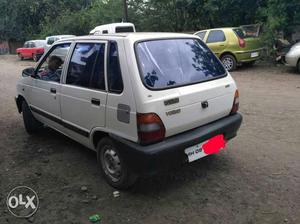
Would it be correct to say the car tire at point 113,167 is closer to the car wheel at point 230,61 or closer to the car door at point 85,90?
the car door at point 85,90

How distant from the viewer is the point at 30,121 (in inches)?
230

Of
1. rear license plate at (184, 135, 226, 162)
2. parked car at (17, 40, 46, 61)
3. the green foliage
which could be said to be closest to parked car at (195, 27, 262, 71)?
the green foliage

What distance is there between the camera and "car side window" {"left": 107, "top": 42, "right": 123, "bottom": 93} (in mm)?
3535

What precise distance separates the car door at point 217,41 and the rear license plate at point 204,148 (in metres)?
9.01

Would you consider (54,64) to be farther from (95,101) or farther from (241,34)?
(241,34)

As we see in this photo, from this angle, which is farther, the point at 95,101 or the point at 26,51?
the point at 26,51

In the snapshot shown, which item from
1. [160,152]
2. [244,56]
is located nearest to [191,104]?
[160,152]

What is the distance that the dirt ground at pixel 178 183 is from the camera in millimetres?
3375

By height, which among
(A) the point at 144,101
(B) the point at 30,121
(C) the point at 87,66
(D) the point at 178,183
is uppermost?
(C) the point at 87,66

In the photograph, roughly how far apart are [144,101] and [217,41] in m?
9.98

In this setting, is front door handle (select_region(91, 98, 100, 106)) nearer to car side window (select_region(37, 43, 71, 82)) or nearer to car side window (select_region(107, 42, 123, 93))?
car side window (select_region(107, 42, 123, 93))

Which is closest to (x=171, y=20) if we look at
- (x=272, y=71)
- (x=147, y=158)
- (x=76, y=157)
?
(x=272, y=71)

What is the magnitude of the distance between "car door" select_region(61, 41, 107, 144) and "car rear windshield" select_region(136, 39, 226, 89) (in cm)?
53

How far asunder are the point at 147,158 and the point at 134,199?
654 millimetres
